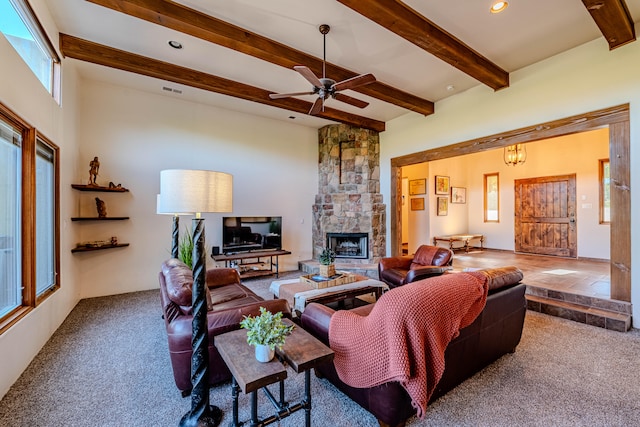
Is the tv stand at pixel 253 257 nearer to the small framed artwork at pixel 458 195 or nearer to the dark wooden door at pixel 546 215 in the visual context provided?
the small framed artwork at pixel 458 195

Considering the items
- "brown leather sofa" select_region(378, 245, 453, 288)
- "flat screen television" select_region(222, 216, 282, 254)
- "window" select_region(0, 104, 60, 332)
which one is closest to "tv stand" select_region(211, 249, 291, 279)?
"flat screen television" select_region(222, 216, 282, 254)

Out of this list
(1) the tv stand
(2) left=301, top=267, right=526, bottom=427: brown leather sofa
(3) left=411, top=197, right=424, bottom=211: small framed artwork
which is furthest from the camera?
(3) left=411, top=197, right=424, bottom=211: small framed artwork

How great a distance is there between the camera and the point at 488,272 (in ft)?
7.53

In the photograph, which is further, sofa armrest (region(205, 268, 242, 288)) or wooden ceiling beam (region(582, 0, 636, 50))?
sofa armrest (region(205, 268, 242, 288))

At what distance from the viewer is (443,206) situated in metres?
7.94

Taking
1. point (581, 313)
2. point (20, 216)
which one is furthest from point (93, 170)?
point (581, 313)

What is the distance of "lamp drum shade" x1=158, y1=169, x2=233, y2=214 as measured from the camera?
171cm

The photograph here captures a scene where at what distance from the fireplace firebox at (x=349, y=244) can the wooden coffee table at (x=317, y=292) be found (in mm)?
2583

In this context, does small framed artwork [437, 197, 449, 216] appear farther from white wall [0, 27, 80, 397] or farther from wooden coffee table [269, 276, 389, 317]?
white wall [0, 27, 80, 397]

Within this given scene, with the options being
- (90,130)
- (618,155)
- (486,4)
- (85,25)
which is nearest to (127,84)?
(90,130)

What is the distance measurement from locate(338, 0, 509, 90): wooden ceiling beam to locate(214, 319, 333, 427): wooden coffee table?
9.20 feet

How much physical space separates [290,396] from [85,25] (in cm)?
440

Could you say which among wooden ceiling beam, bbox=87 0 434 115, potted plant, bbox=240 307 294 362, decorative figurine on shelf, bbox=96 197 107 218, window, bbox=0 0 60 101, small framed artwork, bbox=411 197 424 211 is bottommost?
potted plant, bbox=240 307 294 362

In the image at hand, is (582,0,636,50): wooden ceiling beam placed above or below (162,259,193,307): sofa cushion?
above
